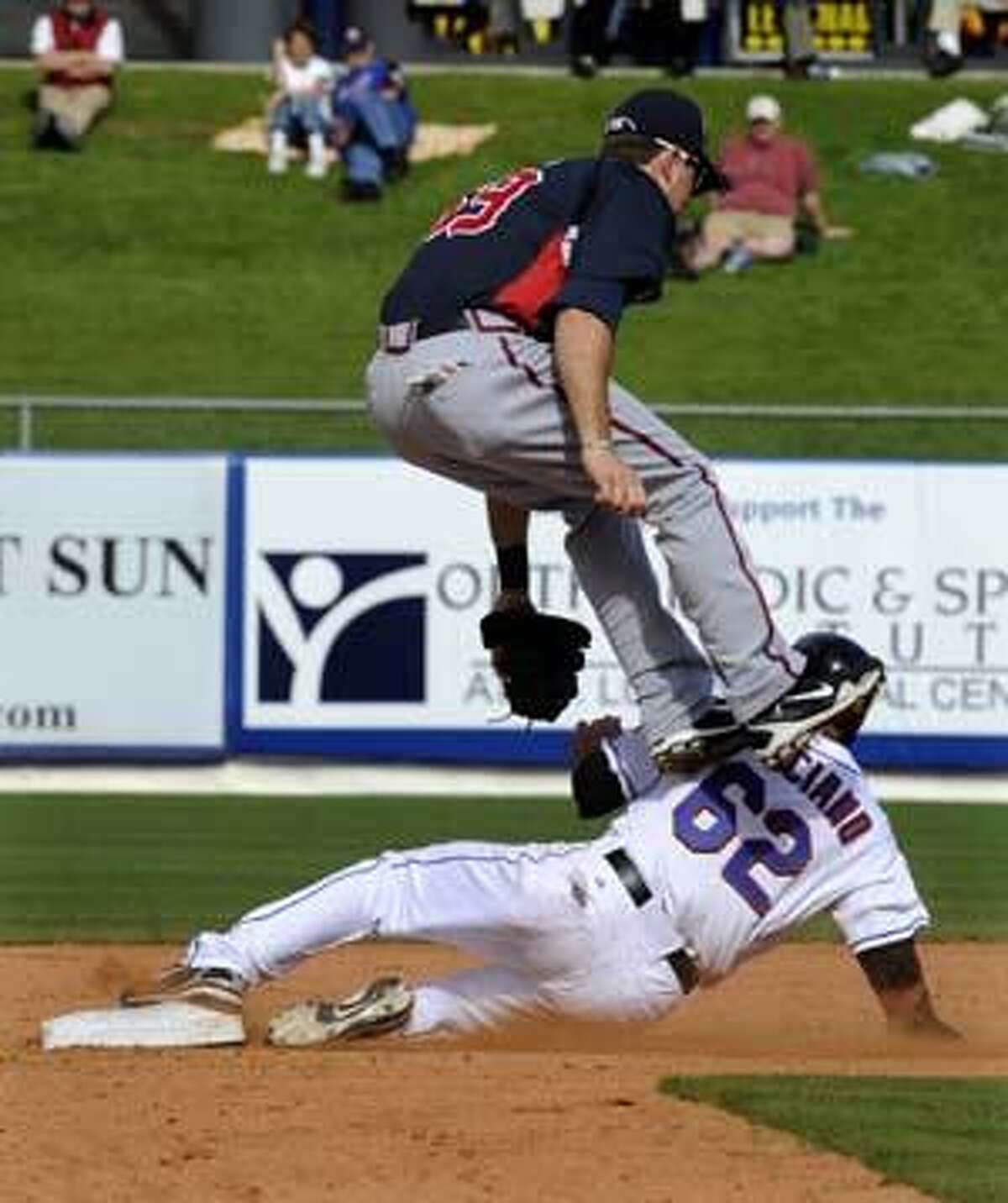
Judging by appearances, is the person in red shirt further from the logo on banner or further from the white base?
the white base

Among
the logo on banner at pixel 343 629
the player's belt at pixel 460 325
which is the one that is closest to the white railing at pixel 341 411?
the logo on banner at pixel 343 629

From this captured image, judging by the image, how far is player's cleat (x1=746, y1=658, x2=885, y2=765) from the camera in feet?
29.6

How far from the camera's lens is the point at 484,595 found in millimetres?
17953

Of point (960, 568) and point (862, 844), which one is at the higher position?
point (862, 844)

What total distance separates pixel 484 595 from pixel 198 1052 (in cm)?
909

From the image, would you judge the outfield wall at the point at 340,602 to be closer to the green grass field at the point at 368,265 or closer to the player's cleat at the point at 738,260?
the green grass field at the point at 368,265

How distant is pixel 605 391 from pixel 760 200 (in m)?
18.8

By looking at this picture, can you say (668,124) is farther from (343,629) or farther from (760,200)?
(760,200)

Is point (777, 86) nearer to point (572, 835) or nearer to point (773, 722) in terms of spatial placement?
point (572, 835)

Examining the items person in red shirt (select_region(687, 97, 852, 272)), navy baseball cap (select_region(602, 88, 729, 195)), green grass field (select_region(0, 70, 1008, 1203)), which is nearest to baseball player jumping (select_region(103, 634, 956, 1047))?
navy baseball cap (select_region(602, 88, 729, 195))

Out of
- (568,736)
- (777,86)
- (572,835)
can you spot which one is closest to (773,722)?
(572,835)

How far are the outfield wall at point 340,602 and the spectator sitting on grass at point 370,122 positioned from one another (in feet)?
37.1

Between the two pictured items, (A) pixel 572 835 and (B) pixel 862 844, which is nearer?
(B) pixel 862 844

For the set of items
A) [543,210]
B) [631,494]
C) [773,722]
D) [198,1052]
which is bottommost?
[198,1052]
